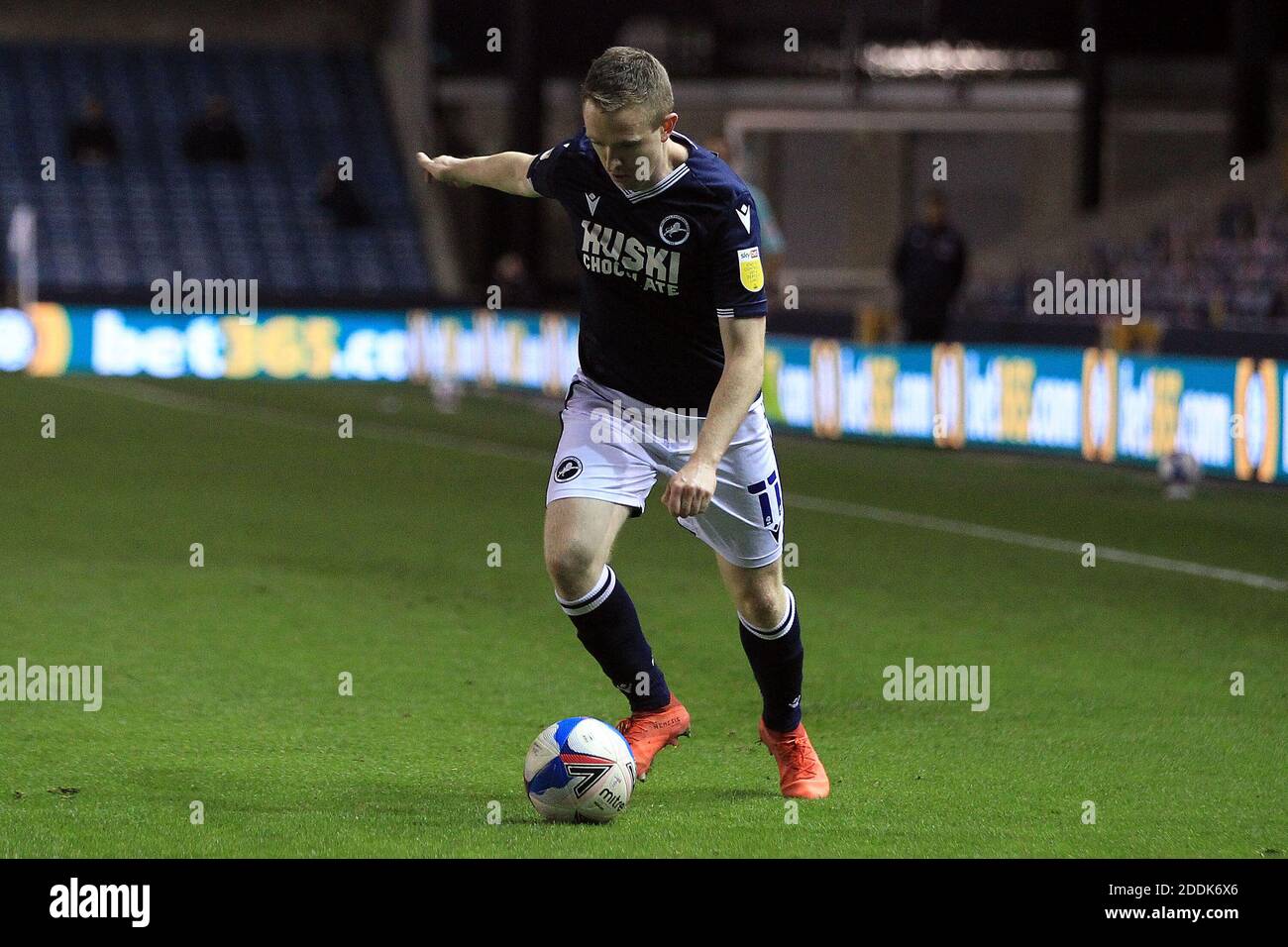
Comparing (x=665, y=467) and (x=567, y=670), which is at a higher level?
(x=665, y=467)

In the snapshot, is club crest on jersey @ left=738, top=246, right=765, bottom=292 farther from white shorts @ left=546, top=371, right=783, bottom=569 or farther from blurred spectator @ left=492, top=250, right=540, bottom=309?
blurred spectator @ left=492, top=250, right=540, bottom=309

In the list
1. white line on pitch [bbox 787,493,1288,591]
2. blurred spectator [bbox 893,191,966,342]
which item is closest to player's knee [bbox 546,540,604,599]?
white line on pitch [bbox 787,493,1288,591]

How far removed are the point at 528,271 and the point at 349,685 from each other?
24208 mm

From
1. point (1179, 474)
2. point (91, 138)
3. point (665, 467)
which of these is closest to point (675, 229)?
point (665, 467)

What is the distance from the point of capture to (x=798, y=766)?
5.99 metres

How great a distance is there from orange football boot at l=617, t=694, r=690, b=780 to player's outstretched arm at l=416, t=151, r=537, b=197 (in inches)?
60.5

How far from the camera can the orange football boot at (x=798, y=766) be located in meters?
5.94

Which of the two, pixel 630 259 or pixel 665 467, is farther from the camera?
pixel 665 467

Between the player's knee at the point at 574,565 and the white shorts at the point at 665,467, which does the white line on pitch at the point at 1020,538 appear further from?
the player's knee at the point at 574,565

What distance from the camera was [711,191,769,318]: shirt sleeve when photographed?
5574 millimetres

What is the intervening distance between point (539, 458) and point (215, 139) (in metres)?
20.0

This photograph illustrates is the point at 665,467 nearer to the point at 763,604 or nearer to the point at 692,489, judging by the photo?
the point at 763,604

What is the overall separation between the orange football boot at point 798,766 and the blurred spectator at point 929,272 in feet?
44.3

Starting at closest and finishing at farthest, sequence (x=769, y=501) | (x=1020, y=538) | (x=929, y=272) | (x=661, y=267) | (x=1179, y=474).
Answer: (x=661, y=267)
(x=769, y=501)
(x=1020, y=538)
(x=1179, y=474)
(x=929, y=272)
